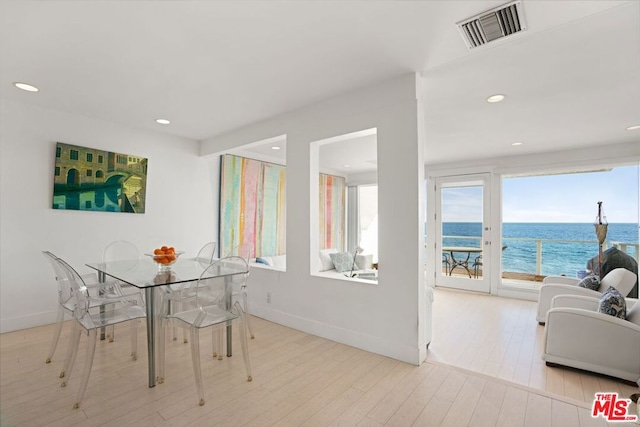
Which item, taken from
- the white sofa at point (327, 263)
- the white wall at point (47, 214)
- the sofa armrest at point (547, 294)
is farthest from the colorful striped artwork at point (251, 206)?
the sofa armrest at point (547, 294)

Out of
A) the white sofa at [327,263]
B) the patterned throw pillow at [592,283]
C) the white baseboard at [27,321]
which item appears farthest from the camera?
the white sofa at [327,263]

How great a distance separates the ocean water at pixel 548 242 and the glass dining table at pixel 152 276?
15.9ft

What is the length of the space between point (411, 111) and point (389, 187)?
0.68 meters

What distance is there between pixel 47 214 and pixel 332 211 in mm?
4928

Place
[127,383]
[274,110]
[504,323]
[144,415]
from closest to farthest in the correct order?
[144,415], [127,383], [274,110], [504,323]

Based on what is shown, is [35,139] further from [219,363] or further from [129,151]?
[219,363]

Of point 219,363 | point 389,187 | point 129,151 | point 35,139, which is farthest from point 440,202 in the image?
point 35,139

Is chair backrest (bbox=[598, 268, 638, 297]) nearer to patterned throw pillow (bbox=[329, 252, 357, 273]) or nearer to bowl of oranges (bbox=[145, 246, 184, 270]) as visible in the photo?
patterned throw pillow (bbox=[329, 252, 357, 273])

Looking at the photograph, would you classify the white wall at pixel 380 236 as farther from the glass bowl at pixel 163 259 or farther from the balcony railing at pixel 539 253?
the balcony railing at pixel 539 253

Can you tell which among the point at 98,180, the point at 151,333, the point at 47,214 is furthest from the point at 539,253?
the point at 47,214

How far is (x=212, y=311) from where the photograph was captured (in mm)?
2355

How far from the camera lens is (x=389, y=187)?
270 centimetres

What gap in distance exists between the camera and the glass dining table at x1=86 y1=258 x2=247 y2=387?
2.17 metres

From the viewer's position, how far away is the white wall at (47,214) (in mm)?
3236
